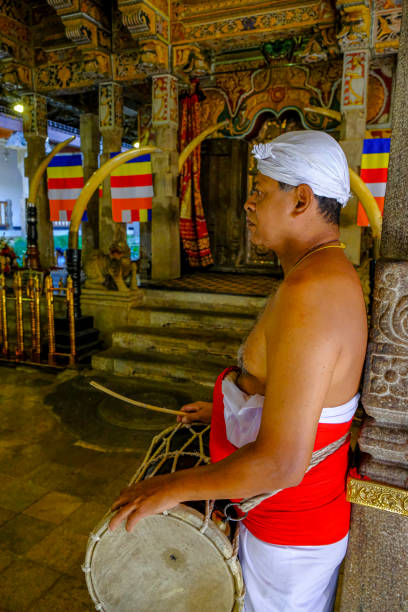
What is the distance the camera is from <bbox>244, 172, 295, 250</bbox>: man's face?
48.8 inches

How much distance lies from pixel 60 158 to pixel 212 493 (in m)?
8.11

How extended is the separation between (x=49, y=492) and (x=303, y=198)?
2.80 metres

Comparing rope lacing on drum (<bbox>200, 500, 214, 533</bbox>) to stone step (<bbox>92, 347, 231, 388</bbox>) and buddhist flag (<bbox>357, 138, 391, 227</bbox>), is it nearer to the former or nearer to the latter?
stone step (<bbox>92, 347, 231, 388</bbox>)

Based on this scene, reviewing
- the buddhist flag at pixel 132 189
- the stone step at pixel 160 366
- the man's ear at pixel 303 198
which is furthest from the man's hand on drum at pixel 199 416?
the buddhist flag at pixel 132 189

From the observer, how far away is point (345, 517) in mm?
1325

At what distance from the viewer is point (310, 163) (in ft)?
3.83

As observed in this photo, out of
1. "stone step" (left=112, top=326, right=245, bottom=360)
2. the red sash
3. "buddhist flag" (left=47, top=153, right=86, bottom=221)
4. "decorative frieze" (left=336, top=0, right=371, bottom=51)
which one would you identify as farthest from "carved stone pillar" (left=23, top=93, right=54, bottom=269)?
the red sash

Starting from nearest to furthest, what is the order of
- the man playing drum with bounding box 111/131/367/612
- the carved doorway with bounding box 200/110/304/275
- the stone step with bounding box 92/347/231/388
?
the man playing drum with bounding box 111/131/367/612, the stone step with bounding box 92/347/231/388, the carved doorway with bounding box 200/110/304/275

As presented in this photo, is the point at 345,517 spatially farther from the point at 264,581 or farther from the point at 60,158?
the point at 60,158

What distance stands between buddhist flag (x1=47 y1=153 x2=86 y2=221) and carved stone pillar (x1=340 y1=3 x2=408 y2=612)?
7354mm

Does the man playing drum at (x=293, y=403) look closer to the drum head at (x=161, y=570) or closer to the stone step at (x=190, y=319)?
the drum head at (x=161, y=570)

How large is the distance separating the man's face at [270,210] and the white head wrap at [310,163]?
1.3 inches

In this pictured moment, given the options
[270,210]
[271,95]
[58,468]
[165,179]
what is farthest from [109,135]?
[270,210]

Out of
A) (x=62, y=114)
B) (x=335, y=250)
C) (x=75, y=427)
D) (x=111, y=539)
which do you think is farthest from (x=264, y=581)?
(x=62, y=114)
